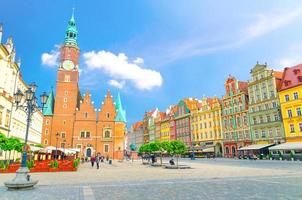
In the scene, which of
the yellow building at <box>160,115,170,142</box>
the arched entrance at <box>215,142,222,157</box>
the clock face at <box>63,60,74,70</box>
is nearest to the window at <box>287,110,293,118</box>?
the arched entrance at <box>215,142,222,157</box>

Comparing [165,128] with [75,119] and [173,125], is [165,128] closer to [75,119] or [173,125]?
[173,125]

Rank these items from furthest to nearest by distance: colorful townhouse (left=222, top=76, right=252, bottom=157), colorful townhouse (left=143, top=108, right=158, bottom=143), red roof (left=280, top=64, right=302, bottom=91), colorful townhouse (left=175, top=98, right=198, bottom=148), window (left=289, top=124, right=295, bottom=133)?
colorful townhouse (left=143, top=108, right=158, bottom=143) < colorful townhouse (left=175, top=98, right=198, bottom=148) < colorful townhouse (left=222, top=76, right=252, bottom=157) < red roof (left=280, top=64, right=302, bottom=91) < window (left=289, top=124, right=295, bottom=133)

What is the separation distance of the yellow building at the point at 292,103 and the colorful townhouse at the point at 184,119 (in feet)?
109

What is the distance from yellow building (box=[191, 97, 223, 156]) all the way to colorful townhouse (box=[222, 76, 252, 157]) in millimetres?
2464

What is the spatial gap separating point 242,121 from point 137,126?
78.5 metres

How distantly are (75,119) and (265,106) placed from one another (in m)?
49.8

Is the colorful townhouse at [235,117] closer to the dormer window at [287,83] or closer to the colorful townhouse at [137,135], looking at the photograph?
the dormer window at [287,83]

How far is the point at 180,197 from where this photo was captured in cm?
937

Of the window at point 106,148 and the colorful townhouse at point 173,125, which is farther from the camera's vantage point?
the colorful townhouse at point 173,125

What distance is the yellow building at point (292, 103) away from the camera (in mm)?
45344

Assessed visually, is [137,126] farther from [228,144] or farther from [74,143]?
[228,144]

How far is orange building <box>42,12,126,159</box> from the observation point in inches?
2667

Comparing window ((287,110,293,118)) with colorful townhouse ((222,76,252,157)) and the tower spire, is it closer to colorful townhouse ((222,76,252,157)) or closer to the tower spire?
colorful townhouse ((222,76,252,157))

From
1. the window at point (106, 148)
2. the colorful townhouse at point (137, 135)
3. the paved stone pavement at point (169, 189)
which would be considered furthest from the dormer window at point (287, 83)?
the colorful townhouse at point (137, 135)
